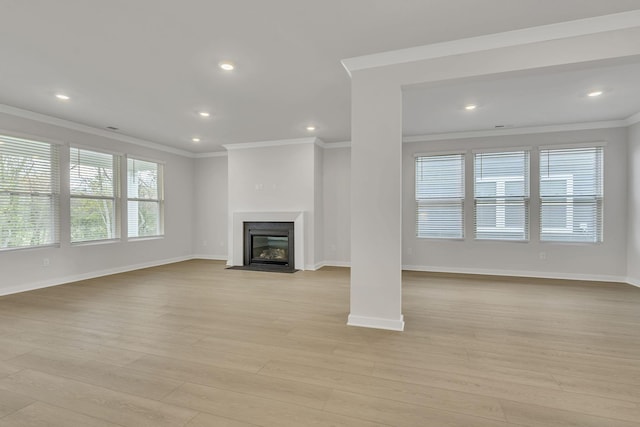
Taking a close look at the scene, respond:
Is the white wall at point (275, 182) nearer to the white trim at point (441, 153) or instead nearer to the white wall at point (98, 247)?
the white wall at point (98, 247)

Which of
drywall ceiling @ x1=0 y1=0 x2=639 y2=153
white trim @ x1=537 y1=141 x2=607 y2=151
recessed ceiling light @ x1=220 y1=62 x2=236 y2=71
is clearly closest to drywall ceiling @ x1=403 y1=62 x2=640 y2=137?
white trim @ x1=537 y1=141 x2=607 y2=151

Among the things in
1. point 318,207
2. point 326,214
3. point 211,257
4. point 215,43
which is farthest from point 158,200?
point 215,43

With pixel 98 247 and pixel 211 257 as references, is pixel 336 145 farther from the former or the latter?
pixel 98 247

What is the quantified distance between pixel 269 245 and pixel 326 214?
1413mm

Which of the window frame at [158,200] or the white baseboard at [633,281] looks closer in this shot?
the white baseboard at [633,281]

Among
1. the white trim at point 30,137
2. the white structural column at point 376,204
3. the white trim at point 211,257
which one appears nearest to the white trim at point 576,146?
the white structural column at point 376,204

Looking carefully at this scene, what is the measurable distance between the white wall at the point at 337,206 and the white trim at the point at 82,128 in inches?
145

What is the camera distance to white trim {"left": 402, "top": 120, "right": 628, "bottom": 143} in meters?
4.96

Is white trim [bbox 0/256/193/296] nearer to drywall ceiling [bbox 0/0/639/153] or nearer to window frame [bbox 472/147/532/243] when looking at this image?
drywall ceiling [bbox 0/0/639/153]

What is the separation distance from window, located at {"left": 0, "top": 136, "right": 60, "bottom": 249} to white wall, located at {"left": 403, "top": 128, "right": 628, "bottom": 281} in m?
6.13

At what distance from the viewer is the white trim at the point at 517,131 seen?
4957mm

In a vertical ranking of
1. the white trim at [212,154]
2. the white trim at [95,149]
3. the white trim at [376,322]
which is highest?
the white trim at [212,154]

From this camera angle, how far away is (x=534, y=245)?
5309 millimetres

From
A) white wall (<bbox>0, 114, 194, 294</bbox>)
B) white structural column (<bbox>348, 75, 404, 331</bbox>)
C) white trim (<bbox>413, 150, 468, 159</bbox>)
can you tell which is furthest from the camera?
white trim (<bbox>413, 150, 468, 159</bbox>)
